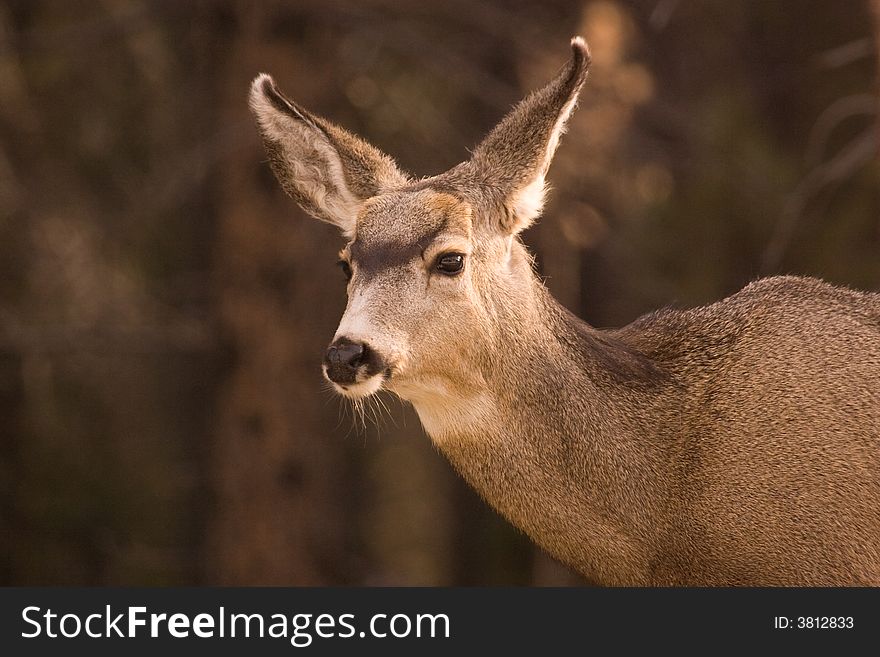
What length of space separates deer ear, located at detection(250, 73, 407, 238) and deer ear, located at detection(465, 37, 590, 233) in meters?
0.70

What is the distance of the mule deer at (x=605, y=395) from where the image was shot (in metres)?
6.86

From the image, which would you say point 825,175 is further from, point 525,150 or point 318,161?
point 318,161

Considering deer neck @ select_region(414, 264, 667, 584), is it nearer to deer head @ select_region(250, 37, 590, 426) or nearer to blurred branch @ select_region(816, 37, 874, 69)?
deer head @ select_region(250, 37, 590, 426)

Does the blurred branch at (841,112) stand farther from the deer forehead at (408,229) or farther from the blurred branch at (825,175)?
the deer forehead at (408,229)

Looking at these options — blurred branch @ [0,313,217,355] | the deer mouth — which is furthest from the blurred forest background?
the deer mouth

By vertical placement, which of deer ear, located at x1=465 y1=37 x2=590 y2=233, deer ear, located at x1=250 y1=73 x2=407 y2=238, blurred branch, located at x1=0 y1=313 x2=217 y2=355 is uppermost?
blurred branch, located at x1=0 y1=313 x2=217 y2=355

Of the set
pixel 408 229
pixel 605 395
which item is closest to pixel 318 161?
pixel 408 229

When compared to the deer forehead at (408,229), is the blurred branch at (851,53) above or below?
above

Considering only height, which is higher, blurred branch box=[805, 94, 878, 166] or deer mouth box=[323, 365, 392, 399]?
blurred branch box=[805, 94, 878, 166]

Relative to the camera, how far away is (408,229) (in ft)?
23.4

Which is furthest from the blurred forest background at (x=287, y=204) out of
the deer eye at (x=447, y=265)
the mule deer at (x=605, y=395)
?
the deer eye at (x=447, y=265)

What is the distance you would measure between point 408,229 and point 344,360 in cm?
92

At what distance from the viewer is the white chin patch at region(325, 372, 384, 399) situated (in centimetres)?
659

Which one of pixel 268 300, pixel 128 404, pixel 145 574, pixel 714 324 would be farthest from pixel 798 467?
pixel 128 404
